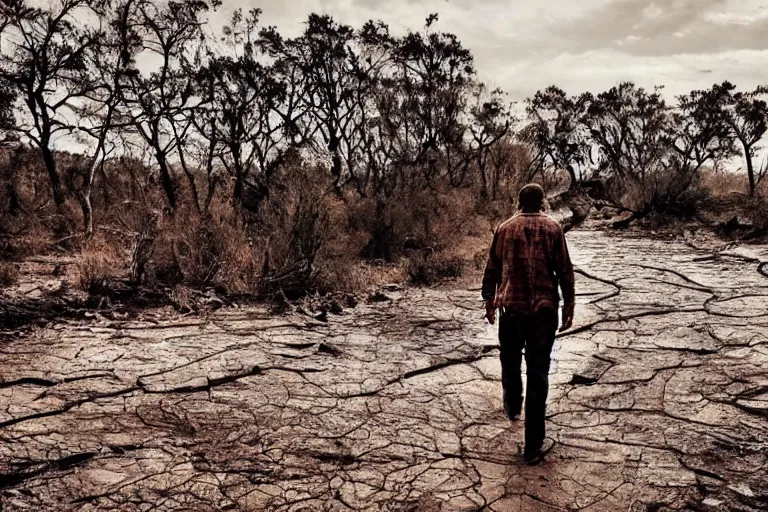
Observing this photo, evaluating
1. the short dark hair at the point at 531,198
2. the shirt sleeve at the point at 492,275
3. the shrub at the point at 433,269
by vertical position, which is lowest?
the shrub at the point at 433,269

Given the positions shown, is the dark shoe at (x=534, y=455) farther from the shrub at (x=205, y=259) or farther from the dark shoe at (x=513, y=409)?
the shrub at (x=205, y=259)

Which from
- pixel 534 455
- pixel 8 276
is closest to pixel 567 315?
pixel 534 455

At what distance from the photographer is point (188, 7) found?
1481 cm

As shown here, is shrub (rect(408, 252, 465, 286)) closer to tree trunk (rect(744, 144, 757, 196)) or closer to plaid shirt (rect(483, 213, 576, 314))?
plaid shirt (rect(483, 213, 576, 314))

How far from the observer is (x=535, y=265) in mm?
3186

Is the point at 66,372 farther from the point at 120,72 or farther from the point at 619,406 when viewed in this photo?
the point at 120,72

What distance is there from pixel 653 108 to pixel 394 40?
36.5 feet

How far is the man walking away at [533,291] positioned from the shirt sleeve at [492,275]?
8 centimetres

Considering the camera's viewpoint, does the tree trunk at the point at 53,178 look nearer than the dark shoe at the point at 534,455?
No

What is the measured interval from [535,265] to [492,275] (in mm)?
367

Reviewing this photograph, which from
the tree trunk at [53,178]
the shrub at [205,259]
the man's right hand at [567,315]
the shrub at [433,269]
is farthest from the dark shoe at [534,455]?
the tree trunk at [53,178]

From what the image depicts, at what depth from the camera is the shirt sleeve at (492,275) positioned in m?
3.44

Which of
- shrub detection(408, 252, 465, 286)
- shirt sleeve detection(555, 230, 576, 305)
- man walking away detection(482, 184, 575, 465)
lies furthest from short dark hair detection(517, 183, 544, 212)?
shrub detection(408, 252, 465, 286)

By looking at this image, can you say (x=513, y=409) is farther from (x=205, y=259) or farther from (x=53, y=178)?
(x=53, y=178)
